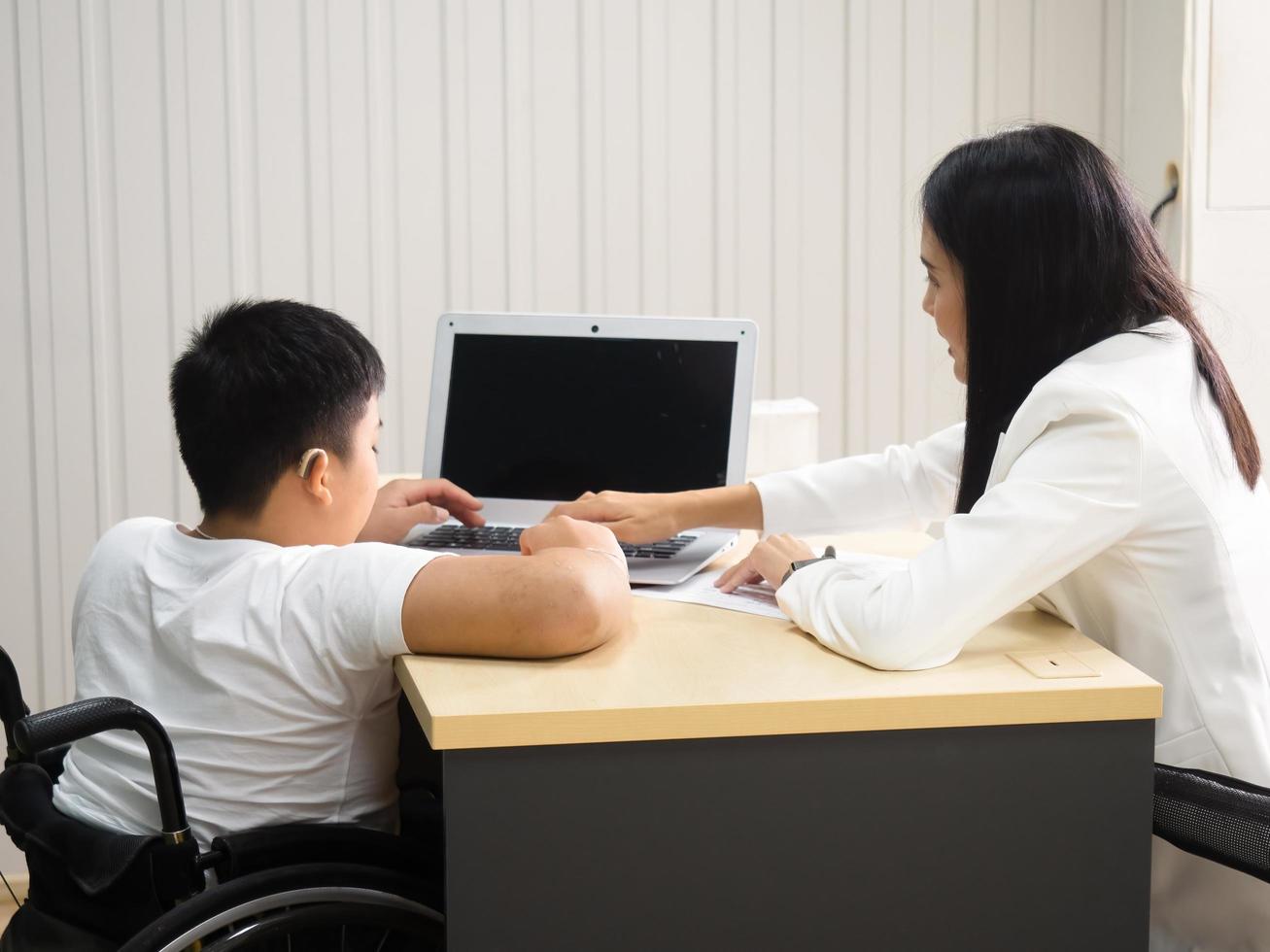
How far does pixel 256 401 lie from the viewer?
49.4 inches

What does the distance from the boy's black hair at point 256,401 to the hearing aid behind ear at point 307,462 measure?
0.03 feet

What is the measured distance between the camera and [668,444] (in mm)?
1760

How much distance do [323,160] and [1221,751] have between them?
2.23 m

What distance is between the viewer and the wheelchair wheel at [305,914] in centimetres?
96

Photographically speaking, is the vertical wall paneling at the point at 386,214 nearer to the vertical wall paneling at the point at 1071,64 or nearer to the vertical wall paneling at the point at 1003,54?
the vertical wall paneling at the point at 1003,54

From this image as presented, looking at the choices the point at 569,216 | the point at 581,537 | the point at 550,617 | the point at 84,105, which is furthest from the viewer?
the point at 569,216

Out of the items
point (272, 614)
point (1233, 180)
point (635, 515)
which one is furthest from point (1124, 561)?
point (1233, 180)

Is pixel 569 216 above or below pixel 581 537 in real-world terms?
above

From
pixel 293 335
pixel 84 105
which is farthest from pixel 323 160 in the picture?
pixel 293 335

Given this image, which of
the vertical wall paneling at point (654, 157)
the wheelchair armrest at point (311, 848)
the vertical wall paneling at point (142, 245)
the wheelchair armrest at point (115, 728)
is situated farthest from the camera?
the vertical wall paneling at point (654, 157)

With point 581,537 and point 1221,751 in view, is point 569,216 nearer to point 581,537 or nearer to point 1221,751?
point 581,537

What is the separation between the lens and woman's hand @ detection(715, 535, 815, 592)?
1377 mm

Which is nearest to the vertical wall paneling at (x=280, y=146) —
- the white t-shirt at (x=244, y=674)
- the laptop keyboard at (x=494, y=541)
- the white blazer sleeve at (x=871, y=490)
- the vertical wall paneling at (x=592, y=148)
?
the vertical wall paneling at (x=592, y=148)

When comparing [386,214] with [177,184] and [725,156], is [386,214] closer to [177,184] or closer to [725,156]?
[177,184]
